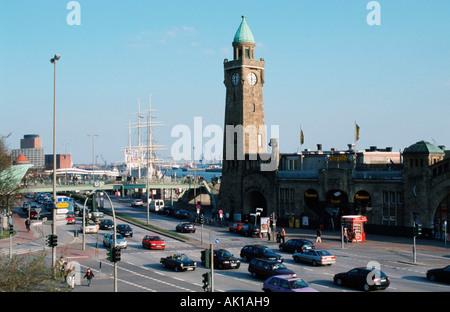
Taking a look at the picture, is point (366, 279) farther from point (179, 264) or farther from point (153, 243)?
point (153, 243)

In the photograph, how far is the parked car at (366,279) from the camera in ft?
97.7

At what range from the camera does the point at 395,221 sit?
5494cm

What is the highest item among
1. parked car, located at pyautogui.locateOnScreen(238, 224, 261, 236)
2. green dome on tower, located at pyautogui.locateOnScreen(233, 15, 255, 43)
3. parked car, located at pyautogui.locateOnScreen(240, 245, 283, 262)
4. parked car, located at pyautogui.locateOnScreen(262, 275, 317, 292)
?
green dome on tower, located at pyautogui.locateOnScreen(233, 15, 255, 43)

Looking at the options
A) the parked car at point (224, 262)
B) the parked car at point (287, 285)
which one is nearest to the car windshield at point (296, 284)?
the parked car at point (287, 285)

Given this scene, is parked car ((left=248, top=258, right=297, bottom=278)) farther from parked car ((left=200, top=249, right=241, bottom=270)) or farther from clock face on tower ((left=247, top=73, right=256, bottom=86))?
clock face on tower ((left=247, top=73, right=256, bottom=86))

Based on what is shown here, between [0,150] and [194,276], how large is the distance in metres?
44.8

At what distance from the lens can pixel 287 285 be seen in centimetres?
2727

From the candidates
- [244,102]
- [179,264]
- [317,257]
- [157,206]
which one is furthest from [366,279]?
[157,206]

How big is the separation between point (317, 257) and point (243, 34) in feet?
154

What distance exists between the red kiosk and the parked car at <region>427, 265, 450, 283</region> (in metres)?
19.1

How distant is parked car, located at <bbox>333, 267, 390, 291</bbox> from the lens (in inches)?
1172

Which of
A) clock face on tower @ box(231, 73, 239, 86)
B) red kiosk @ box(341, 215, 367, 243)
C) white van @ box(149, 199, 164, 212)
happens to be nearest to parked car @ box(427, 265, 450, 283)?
red kiosk @ box(341, 215, 367, 243)
